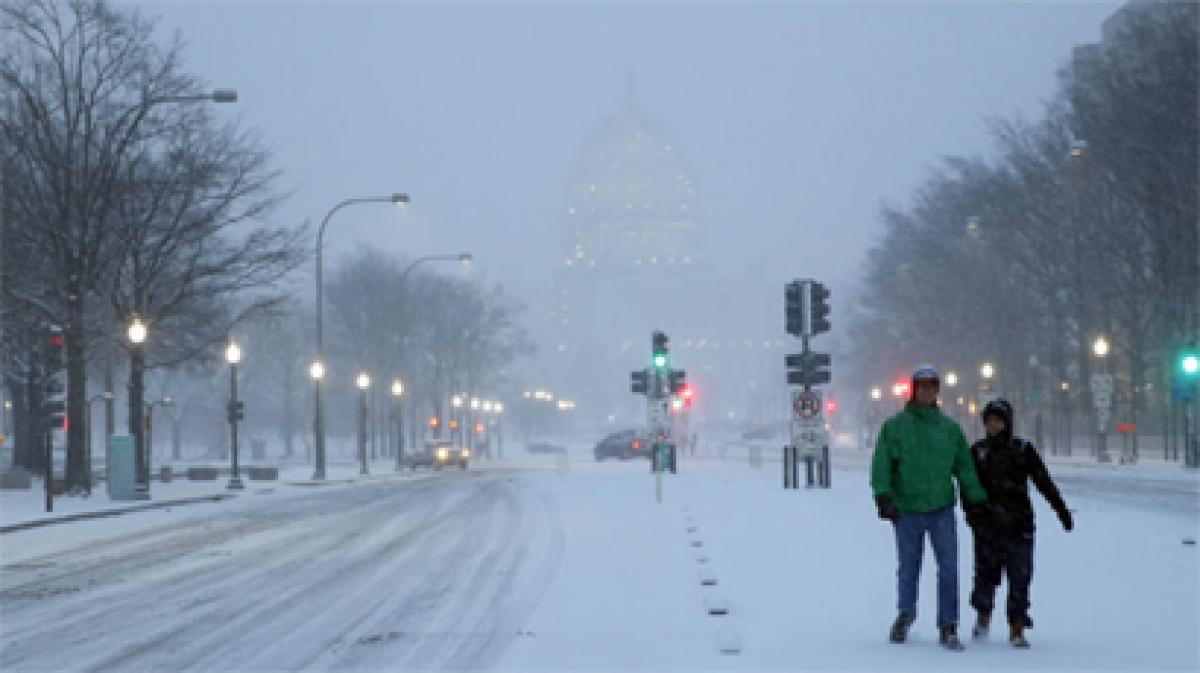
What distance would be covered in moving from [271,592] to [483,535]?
312 inches

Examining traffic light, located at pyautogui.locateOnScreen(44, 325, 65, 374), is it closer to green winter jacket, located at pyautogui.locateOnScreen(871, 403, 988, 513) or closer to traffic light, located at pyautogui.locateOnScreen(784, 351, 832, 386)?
traffic light, located at pyautogui.locateOnScreen(784, 351, 832, 386)

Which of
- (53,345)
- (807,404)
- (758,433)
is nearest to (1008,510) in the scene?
(807,404)

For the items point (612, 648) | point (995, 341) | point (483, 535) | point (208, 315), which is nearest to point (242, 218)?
point (208, 315)

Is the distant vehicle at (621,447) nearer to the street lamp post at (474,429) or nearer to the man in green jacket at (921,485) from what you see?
the street lamp post at (474,429)

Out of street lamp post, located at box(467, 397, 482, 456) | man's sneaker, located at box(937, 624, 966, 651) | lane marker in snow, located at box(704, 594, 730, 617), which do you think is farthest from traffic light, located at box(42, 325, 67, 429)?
street lamp post, located at box(467, 397, 482, 456)

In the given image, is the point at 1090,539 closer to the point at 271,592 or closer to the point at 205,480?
the point at 271,592

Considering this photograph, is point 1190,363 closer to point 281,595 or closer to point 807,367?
point 807,367

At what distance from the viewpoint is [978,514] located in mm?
11555

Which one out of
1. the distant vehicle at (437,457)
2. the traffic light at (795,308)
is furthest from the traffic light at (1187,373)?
the distant vehicle at (437,457)

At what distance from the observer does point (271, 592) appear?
1631cm

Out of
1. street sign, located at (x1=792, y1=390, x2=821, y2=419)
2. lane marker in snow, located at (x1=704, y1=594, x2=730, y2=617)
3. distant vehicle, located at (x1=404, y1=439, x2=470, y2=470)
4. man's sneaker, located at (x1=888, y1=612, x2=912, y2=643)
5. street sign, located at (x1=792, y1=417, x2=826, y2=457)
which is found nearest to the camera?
man's sneaker, located at (x1=888, y1=612, x2=912, y2=643)

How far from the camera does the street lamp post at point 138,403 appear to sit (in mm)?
37100

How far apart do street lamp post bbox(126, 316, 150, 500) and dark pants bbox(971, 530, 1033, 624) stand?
28.4 meters

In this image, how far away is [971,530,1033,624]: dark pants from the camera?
1130 cm
